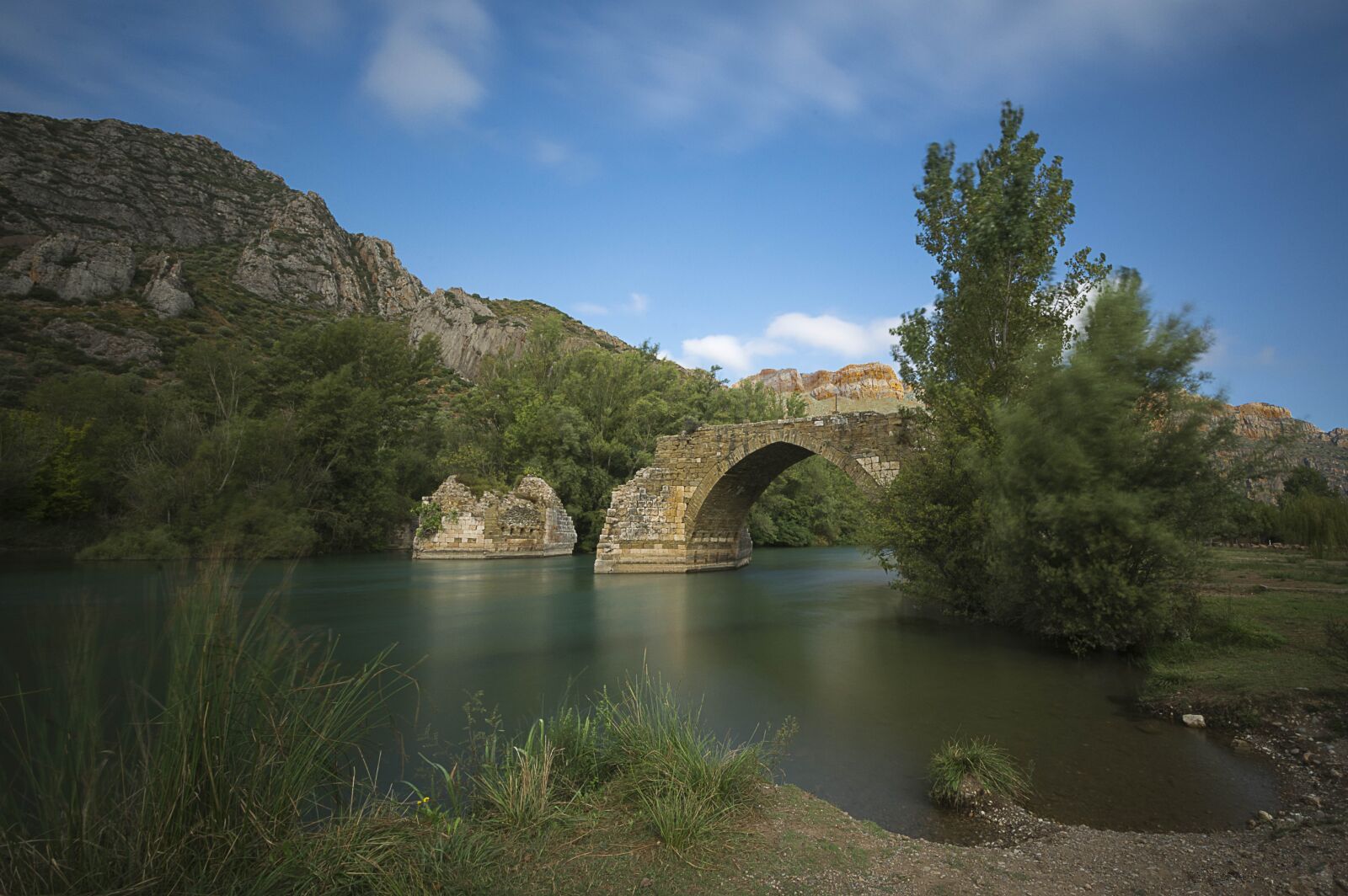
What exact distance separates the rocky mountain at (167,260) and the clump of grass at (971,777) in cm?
3868

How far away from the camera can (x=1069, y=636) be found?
8.31m

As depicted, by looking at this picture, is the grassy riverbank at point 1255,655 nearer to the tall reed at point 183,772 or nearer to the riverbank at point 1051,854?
the riverbank at point 1051,854

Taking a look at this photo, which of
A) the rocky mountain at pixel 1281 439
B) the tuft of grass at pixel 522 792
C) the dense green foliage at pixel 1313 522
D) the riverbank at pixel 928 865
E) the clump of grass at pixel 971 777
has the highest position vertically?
the rocky mountain at pixel 1281 439

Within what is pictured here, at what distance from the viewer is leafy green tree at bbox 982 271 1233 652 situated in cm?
705

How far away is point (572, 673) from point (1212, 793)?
6.11m

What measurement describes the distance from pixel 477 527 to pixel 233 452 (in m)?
9.09

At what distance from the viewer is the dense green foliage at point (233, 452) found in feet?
74.6

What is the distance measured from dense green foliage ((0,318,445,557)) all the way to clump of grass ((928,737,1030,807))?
67.8 feet

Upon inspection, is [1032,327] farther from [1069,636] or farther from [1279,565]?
[1279,565]

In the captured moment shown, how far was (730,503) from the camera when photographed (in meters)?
21.5

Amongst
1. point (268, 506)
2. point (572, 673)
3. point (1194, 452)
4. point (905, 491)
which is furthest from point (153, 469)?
point (1194, 452)

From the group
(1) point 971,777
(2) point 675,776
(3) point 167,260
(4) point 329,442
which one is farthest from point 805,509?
(3) point 167,260

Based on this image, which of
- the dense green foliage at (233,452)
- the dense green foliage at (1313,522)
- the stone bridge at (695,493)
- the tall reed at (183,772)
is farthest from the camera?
the dense green foliage at (233,452)

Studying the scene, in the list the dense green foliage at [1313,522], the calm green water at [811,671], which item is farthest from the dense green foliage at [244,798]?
the dense green foliage at [1313,522]
